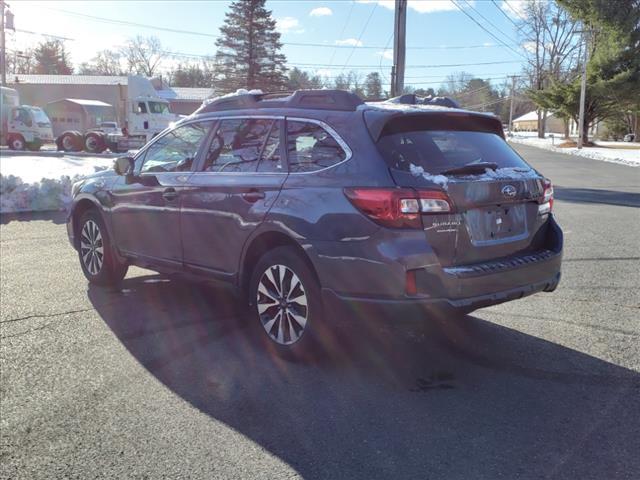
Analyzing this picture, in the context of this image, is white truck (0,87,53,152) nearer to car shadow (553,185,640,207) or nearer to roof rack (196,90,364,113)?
car shadow (553,185,640,207)

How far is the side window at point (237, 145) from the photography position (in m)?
4.88

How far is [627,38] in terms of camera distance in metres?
41.0

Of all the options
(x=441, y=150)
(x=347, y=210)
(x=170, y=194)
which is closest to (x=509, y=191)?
(x=441, y=150)

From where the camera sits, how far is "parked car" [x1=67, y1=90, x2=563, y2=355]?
3889 millimetres

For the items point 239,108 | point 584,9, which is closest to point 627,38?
point 584,9

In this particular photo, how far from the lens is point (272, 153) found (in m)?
4.73

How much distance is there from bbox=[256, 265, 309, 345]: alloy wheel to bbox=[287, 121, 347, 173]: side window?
0.76 metres

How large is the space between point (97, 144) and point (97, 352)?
30.8m

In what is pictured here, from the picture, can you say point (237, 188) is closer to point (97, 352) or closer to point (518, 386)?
point (97, 352)

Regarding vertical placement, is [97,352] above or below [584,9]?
below

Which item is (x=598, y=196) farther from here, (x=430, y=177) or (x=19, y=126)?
(x=19, y=126)

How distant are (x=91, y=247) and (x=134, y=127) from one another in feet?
89.2

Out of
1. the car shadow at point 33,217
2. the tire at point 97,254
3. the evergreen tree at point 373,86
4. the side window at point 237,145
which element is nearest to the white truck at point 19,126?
the evergreen tree at point 373,86

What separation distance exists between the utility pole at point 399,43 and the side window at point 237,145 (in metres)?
16.9
